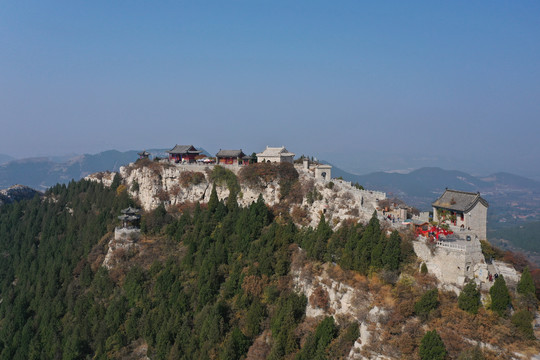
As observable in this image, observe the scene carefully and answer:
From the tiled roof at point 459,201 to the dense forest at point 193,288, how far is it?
25.4ft

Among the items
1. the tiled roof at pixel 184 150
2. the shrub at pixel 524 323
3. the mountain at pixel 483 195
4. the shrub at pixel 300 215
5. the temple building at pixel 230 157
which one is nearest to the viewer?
the shrub at pixel 524 323

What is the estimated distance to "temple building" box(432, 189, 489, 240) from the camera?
3547 cm

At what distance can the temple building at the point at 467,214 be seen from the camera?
116 ft

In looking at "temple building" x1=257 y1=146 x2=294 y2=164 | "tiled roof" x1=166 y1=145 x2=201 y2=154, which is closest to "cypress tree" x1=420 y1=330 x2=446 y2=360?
"temple building" x1=257 y1=146 x2=294 y2=164

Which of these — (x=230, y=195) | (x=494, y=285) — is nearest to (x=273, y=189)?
(x=230, y=195)

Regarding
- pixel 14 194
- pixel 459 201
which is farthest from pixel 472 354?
pixel 14 194

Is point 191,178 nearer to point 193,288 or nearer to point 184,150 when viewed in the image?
point 184,150

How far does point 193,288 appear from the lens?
42.7 metres

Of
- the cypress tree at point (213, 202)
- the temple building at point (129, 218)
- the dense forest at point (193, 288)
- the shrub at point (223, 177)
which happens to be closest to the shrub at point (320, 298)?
the dense forest at point (193, 288)

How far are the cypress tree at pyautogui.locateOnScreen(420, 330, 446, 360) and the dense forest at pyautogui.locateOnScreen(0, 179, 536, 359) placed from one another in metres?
0.07

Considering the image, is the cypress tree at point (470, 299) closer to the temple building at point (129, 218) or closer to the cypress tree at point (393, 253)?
the cypress tree at point (393, 253)

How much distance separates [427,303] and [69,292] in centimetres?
4395

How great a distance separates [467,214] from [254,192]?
25.0 meters

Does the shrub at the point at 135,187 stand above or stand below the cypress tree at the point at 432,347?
above
